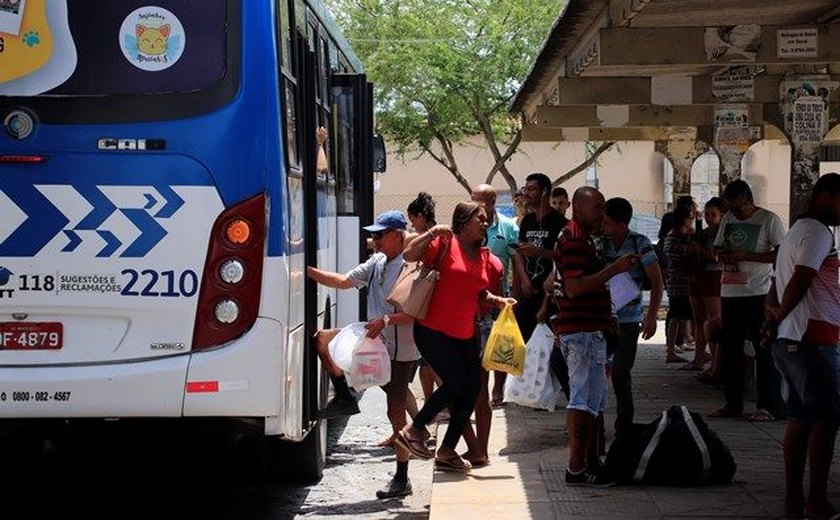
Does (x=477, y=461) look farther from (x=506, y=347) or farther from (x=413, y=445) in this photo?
(x=413, y=445)

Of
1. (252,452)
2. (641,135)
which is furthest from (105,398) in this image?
(641,135)

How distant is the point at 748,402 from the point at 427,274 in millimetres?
5185

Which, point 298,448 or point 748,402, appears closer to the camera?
point 298,448

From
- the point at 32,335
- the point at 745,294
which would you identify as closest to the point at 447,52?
the point at 745,294

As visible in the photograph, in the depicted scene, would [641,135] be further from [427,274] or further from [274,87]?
[274,87]

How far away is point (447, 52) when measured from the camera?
35.1m

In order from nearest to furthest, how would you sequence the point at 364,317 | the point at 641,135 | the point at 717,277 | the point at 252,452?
the point at 252,452 → the point at 364,317 → the point at 717,277 → the point at 641,135

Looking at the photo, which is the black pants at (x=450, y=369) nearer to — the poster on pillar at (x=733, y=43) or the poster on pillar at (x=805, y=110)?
the poster on pillar at (x=733, y=43)

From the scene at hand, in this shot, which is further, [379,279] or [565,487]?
[379,279]

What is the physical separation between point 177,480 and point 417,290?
2820 millimetres

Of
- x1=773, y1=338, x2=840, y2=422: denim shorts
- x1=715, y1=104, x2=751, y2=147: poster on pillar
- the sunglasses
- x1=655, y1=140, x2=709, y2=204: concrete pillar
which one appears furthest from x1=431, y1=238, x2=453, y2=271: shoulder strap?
x1=655, y1=140, x2=709, y2=204: concrete pillar

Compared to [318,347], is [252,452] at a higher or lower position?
lower

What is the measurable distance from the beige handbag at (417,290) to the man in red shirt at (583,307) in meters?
0.82

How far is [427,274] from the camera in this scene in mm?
9094
